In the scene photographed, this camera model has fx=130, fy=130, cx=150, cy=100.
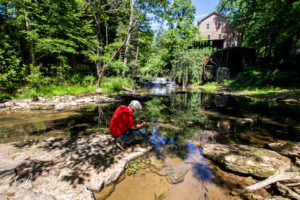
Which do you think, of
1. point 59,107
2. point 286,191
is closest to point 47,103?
point 59,107

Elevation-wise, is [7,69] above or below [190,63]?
below

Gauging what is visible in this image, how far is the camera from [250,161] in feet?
9.40

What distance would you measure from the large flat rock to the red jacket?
512mm

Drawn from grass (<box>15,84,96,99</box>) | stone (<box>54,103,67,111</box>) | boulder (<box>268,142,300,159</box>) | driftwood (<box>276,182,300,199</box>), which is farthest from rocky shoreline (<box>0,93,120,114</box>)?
boulder (<box>268,142,300,159</box>)

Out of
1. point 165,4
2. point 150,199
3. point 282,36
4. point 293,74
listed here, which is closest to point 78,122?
point 150,199

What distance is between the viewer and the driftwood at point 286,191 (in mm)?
1968

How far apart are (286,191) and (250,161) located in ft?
2.60

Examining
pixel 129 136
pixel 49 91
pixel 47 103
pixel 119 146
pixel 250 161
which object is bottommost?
pixel 250 161

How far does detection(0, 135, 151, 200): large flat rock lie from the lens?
6.66 ft

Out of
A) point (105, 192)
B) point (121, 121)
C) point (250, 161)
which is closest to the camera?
point (105, 192)

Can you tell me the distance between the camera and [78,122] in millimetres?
5621

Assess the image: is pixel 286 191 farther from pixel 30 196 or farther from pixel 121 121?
pixel 30 196

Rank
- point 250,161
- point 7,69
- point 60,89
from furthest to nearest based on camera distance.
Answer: point 60,89, point 7,69, point 250,161

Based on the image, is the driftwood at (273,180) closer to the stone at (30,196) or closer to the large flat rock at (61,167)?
the large flat rock at (61,167)
